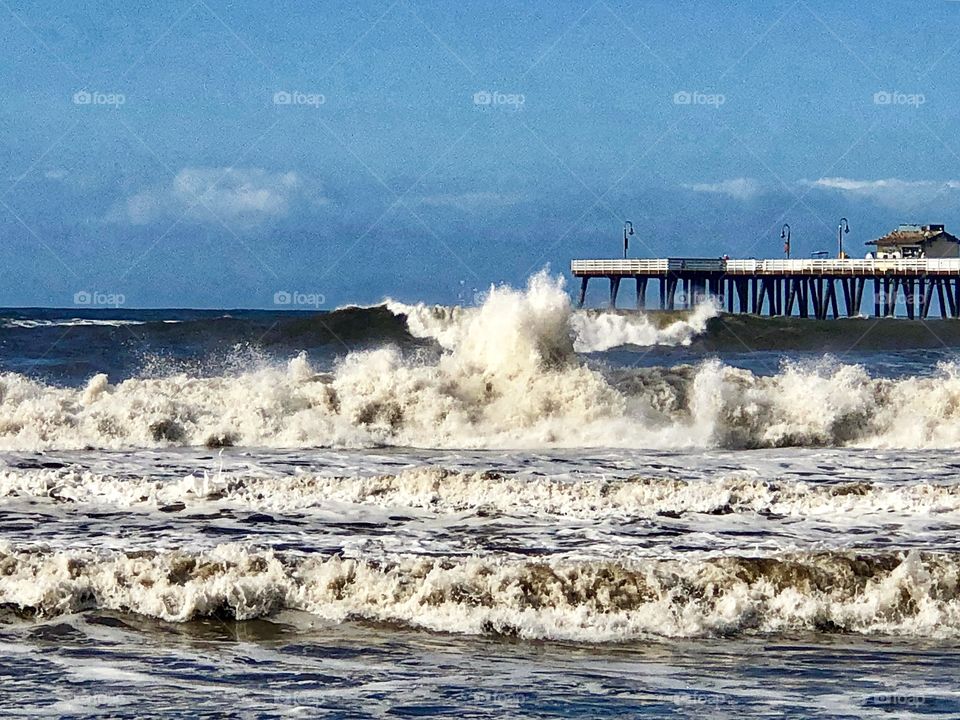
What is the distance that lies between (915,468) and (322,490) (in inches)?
259

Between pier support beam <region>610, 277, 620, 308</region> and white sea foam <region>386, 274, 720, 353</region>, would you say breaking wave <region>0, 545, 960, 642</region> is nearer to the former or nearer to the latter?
white sea foam <region>386, 274, 720, 353</region>

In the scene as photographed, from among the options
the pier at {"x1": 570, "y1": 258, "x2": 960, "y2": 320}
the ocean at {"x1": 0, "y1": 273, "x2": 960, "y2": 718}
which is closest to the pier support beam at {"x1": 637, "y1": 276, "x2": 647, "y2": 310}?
the pier at {"x1": 570, "y1": 258, "x2": 960, "y2": 320}

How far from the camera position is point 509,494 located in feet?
44.5

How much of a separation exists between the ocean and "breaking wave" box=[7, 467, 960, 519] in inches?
1.6

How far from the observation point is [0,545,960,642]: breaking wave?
9.59m

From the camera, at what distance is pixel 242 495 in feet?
45.5

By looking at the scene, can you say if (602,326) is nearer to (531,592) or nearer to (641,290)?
(641,290)

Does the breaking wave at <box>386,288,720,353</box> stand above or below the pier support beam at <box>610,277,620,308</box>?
below

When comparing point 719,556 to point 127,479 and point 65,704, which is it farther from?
point 127,479

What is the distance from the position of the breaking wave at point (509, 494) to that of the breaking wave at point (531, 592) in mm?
2493

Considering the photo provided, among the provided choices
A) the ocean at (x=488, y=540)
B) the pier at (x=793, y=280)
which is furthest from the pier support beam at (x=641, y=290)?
the ocean at (x=488, y=540)


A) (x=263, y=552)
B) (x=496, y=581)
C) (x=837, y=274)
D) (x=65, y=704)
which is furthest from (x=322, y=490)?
(x=837, y=274)

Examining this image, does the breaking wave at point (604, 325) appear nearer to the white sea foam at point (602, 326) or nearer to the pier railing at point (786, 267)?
the white sea foam at point (602, 326)

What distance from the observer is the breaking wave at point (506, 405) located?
1933 cm
